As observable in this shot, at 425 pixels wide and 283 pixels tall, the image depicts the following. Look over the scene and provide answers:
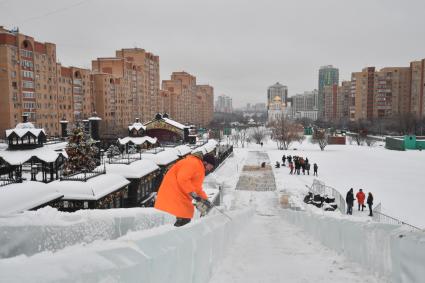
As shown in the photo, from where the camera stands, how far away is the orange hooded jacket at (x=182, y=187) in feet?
16.4

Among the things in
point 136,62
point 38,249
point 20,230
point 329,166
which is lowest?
point 329,166

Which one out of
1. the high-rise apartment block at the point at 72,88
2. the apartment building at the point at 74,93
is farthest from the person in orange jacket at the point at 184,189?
the apartment building at the point at 74,93

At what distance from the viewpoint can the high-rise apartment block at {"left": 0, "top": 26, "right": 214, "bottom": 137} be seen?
43688mm

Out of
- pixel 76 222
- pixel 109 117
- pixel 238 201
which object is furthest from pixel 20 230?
pixel 109 117

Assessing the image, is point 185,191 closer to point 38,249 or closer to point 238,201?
point 38,249

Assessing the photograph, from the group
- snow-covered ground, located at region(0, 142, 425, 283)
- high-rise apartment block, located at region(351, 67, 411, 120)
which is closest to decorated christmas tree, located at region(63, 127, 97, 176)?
snow-covered ground, located at region(0, 142, 425, 283)

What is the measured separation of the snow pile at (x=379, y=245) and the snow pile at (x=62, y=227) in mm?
2812

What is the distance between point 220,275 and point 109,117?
69.2 metres

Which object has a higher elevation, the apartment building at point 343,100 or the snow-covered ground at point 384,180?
the apartment building at point 343,100

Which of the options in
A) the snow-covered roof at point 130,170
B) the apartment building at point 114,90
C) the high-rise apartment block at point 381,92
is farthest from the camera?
the high-rise apartment block at point 381,92

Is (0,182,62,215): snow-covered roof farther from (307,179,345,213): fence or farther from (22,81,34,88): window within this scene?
(22,81,34,88): window

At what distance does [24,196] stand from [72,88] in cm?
5248

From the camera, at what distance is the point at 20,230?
3.45m

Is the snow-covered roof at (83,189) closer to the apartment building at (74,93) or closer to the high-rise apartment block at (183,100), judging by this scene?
the apartment building at (74,93)
